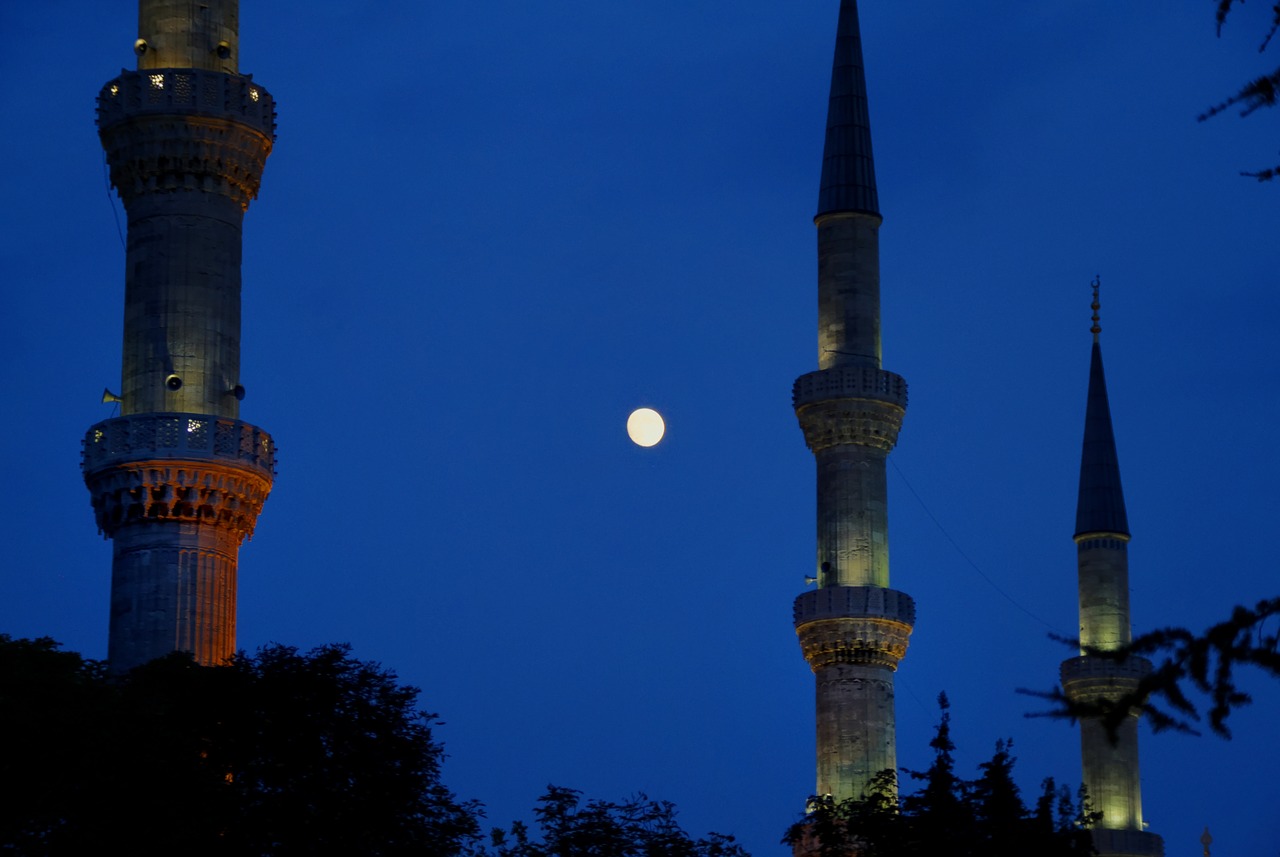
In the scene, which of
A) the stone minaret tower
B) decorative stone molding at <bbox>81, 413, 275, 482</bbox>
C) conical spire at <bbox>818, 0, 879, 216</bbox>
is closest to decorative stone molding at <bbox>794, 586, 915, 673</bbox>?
the stone minaret tower

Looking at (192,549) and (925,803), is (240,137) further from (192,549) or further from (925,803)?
(925,803)

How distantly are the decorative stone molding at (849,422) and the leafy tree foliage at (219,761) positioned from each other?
17.9 m

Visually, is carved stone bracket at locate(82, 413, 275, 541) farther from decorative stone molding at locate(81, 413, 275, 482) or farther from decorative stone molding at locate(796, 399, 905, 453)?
decorative stone molding at locate(796, 399, 905, 453)

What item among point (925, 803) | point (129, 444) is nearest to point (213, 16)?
point (129, 444)

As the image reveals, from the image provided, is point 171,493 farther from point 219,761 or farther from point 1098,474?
point 1098,474

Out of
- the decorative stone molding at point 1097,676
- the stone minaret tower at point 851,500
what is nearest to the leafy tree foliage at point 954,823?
the stone minaret tower at point 851,500

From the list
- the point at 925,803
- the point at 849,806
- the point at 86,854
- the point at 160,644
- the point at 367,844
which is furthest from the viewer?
the point at 849,806

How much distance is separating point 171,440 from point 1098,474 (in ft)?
124

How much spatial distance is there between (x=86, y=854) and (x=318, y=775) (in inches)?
170

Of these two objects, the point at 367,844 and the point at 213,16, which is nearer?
the point at 367,844

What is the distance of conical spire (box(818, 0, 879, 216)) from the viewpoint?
56375 millimetres

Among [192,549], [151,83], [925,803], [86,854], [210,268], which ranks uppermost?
[151,83]

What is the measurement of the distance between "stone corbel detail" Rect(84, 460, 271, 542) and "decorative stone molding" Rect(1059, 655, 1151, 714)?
32.7 m

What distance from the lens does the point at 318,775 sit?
1419 inches
